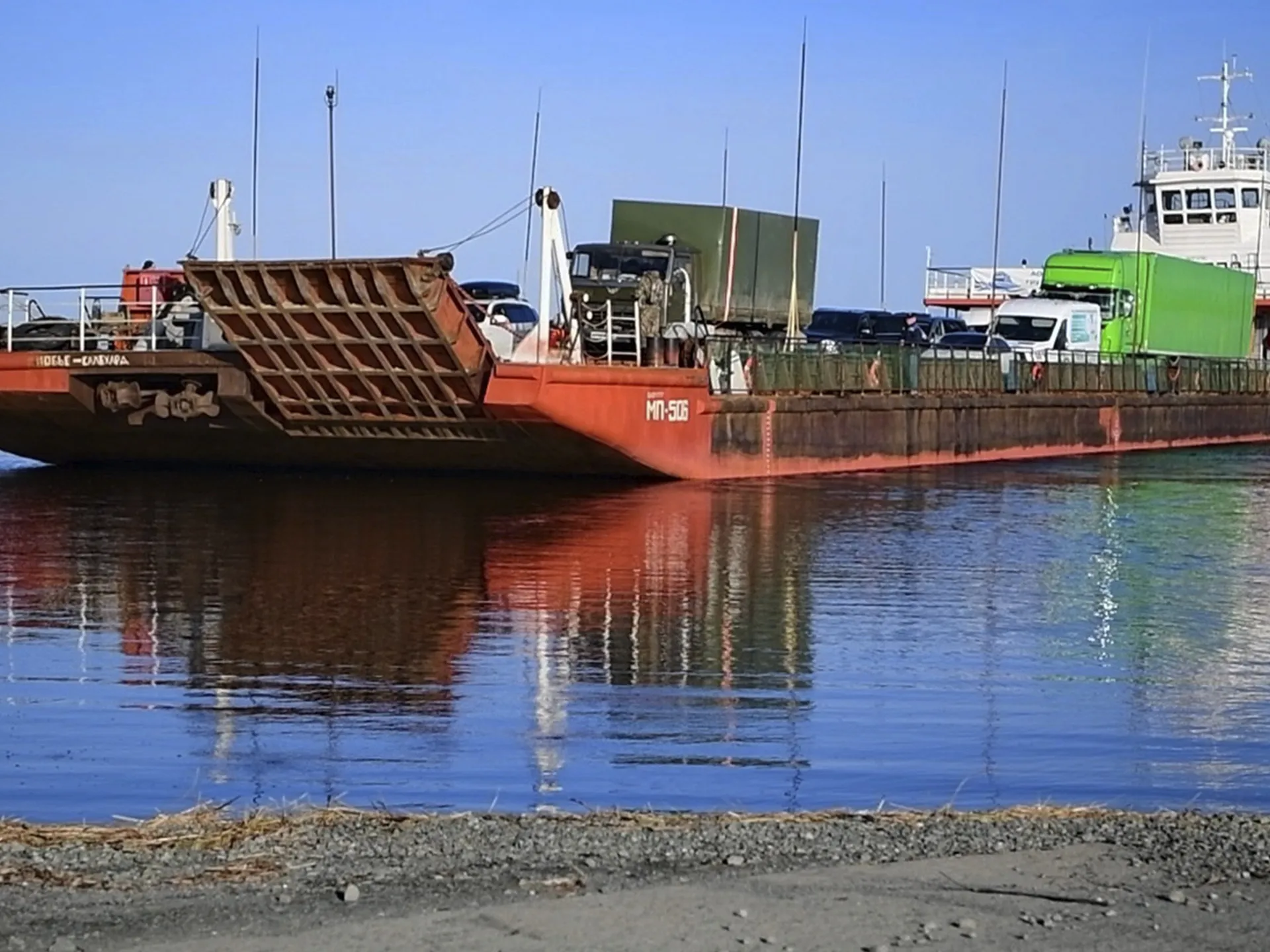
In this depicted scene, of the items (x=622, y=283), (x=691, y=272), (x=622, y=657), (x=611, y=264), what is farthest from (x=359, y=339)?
(x=622, y=657)

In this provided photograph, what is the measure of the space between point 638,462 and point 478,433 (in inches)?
74.7

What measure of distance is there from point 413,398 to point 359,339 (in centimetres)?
109

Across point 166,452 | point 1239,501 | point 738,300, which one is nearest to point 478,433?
point 166,452

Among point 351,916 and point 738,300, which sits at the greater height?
point 738,300

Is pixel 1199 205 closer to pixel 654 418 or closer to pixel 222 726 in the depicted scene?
pixel 654 418

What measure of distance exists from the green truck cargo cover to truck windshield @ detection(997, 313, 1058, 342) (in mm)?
9388

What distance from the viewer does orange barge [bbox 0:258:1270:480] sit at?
65.4ft

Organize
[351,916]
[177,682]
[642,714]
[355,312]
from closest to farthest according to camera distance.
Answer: [351,916], [642,714], [177,682], [355,312]

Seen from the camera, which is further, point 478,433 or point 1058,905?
point 478,433

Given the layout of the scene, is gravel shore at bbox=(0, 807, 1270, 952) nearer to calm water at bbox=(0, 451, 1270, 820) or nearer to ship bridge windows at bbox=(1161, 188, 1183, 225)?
calm water at bbox=(0, 451, 1270, 820)

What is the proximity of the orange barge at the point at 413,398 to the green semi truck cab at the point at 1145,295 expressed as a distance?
10.8 metres

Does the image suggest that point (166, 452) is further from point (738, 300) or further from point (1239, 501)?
point (1239, 501)

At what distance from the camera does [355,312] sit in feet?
64.7

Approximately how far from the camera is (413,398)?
2094cm
